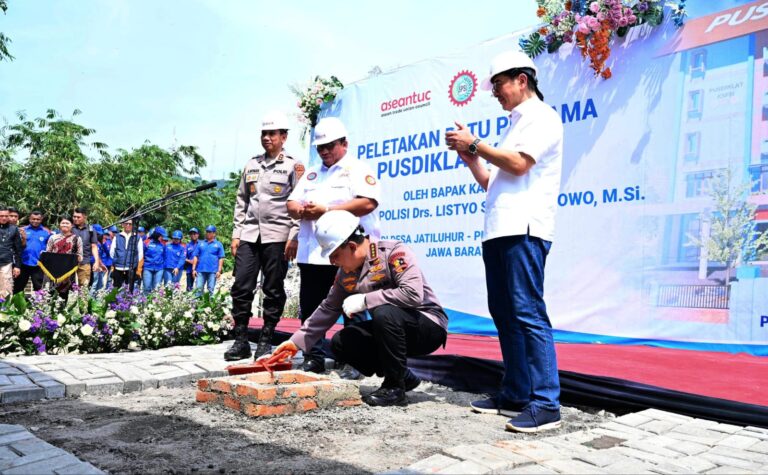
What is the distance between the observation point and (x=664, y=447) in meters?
2.27

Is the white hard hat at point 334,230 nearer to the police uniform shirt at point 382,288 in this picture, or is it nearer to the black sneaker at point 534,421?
the police uniform shirt at point 382,288

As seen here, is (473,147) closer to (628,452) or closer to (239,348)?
(628,452)

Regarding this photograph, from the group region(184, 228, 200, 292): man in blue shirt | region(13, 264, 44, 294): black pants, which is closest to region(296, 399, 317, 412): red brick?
region(13, 264, 44, 294): black pants

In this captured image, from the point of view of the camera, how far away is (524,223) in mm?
2676

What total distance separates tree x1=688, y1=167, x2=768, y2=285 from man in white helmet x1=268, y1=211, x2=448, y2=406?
272 cm

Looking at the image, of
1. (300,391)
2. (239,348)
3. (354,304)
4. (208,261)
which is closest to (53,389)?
(239,348)

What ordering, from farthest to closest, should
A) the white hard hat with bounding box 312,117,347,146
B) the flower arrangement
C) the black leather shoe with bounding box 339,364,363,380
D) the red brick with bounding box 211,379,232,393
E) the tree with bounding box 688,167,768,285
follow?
1. the tree with bounding box 688,167,768,285
2. the flower arrangement
3. the black leather shoe with bounding box 339,364,363,380
4. the white hard hat with bounding box 312,117,347,146
5. the red brick with bounding box 211,379,232,393

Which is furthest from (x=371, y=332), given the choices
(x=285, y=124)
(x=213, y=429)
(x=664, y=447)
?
(x=285, y=124)

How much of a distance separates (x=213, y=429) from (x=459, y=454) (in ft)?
3.46

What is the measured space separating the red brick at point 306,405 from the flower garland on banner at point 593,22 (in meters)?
4.10

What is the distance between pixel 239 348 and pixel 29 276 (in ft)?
21.9

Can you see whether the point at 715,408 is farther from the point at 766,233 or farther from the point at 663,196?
the point at 663,196

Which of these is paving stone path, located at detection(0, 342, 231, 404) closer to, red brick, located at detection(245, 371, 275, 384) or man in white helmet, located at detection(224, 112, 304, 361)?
man in white helmet, located at detection(224, 112, 304, 361)

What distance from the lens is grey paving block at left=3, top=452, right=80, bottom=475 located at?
1.86m
